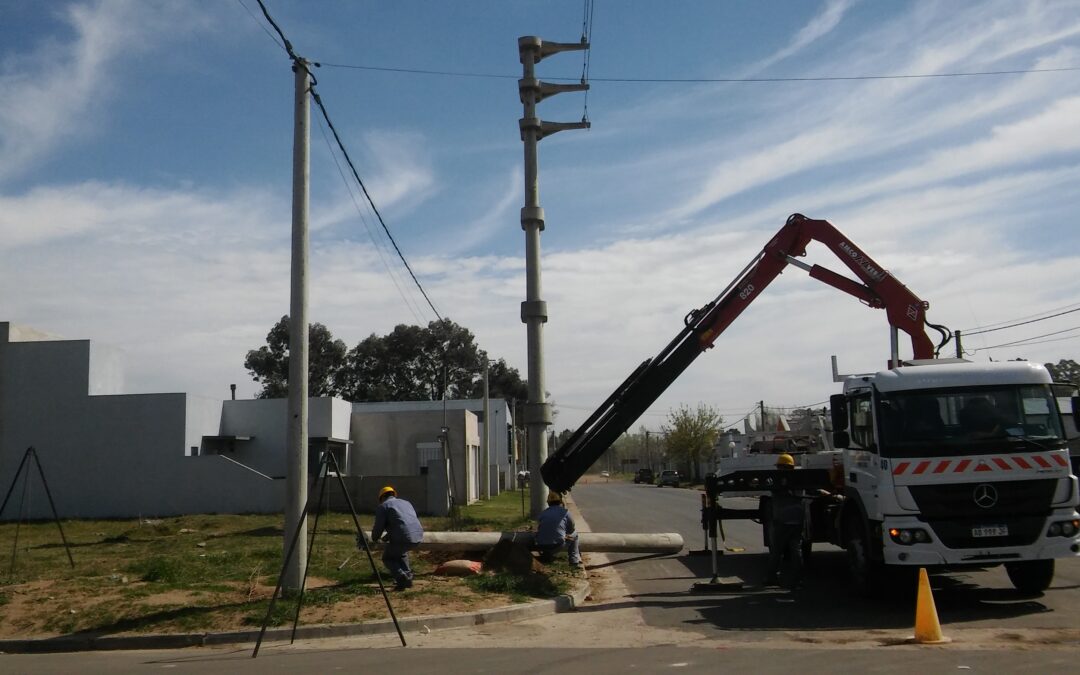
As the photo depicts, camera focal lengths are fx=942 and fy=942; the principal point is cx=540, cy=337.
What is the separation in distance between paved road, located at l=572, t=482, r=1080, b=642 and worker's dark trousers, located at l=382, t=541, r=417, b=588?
3.26 metres

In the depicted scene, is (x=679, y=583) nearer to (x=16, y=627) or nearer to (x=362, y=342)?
(x=16, y=627)

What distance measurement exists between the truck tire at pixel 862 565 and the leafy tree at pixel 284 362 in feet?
231

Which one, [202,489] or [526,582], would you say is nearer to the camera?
[526,582]

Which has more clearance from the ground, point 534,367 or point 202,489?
point 534,367

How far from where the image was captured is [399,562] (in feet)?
42.5

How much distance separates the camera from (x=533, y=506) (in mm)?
20391

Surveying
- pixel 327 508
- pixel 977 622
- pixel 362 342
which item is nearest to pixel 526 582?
pixel 977 622

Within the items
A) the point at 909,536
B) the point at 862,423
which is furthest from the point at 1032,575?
the point at 862,423

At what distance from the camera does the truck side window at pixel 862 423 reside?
39.1ft

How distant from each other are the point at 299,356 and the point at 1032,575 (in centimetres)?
964

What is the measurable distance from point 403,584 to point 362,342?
7642 centimetres

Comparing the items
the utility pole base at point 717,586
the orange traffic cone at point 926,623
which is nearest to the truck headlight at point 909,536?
the orange traffic cone at point 926,623

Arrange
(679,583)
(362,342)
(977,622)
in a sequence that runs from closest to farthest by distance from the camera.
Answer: (977,622)
(679,583)
(362,342)

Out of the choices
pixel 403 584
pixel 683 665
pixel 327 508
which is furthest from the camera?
pixel 327 508
